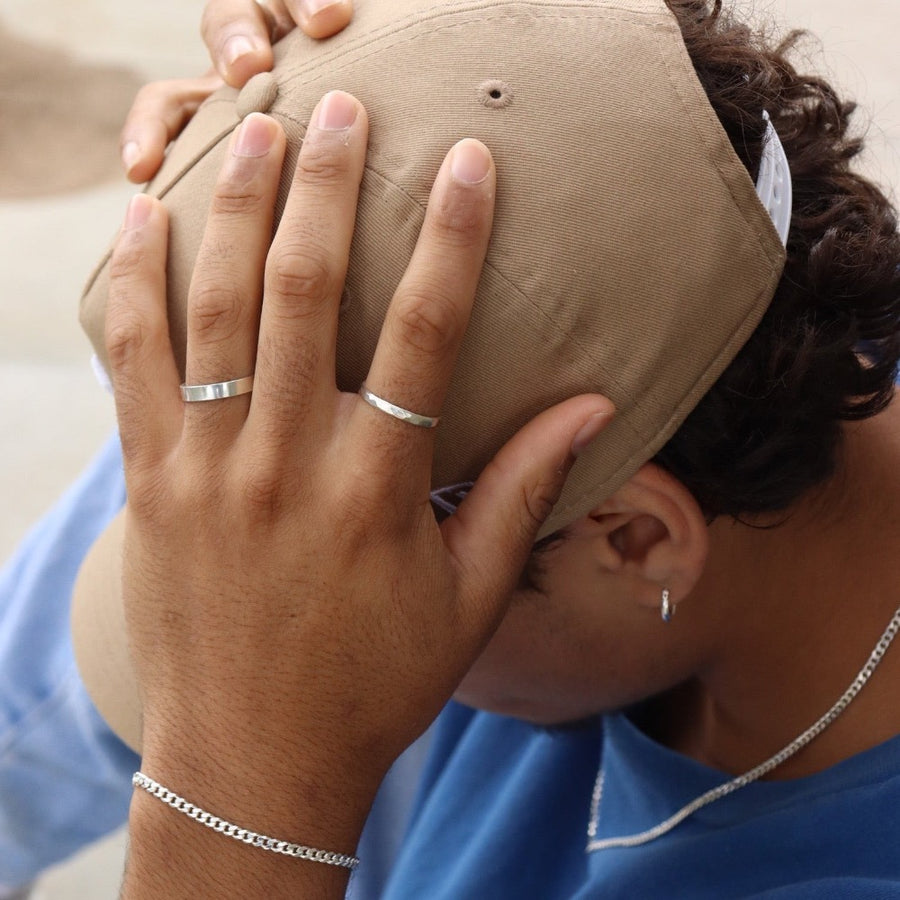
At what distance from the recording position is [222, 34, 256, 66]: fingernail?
0.90 metres

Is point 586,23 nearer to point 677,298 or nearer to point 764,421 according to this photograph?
point 677,298

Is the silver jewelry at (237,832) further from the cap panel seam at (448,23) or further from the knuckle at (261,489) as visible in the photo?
the cap panel seam at (448,23)

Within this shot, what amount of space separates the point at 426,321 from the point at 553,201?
13cm

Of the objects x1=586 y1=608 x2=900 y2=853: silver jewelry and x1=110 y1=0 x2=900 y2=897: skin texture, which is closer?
x1=110 y1=0 x2=900 y2=897: skin texture

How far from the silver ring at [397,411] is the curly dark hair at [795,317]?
23cm

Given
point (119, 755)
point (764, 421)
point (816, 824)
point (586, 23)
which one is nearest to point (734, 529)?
point (764, 421)

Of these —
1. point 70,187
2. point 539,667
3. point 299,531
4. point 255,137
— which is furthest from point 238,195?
point 70,187

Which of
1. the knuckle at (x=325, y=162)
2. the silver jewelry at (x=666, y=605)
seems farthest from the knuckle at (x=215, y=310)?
the silver jewelry at (x=666, y=605)

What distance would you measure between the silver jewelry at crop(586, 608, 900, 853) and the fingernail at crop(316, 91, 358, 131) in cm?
65

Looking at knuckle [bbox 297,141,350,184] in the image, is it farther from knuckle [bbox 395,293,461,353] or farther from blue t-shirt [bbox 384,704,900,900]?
blue t-shirt [bbox 384,704,900,900]

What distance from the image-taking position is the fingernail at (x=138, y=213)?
0.87 metres

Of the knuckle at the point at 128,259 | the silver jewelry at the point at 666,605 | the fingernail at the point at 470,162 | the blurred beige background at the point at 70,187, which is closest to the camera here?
the fingernail at the point at 470,162

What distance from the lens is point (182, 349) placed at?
880 mm

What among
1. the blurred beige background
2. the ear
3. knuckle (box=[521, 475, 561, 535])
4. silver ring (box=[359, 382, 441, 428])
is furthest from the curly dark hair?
the blurred beige background
